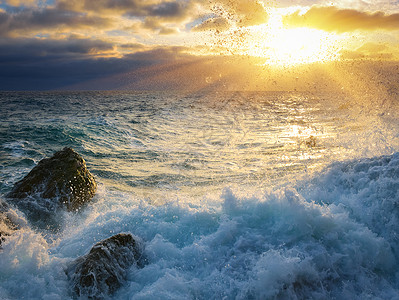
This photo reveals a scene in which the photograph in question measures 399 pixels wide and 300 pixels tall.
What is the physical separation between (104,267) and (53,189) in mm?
3979

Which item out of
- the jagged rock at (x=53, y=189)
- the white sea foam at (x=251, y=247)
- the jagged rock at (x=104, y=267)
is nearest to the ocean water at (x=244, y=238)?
the white sea foam at (x=251, y=247)

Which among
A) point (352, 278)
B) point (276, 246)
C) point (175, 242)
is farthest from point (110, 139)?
point (352, 278)

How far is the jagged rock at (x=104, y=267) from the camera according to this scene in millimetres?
4227

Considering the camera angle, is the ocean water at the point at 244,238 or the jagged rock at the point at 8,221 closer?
the ocean water at the point at 244,238

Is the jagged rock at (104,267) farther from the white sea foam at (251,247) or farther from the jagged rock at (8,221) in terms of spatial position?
the jagged rock at (8,221)

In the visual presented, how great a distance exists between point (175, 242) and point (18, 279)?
8.71ft

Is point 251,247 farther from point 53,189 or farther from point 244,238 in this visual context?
point 53,189

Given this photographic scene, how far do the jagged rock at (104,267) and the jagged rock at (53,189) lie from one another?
2.64 m

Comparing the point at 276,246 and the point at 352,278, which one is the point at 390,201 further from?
the point at 276,246

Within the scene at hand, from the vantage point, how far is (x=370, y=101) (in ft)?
77.6

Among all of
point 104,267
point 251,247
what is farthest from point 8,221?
point 251,247

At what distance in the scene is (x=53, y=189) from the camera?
24.6 ft

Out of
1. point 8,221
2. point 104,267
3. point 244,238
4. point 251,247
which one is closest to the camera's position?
point 104,267

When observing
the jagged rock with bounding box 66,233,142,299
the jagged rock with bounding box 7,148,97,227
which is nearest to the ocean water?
the jagged rock with bounding box 66,233,142,299
